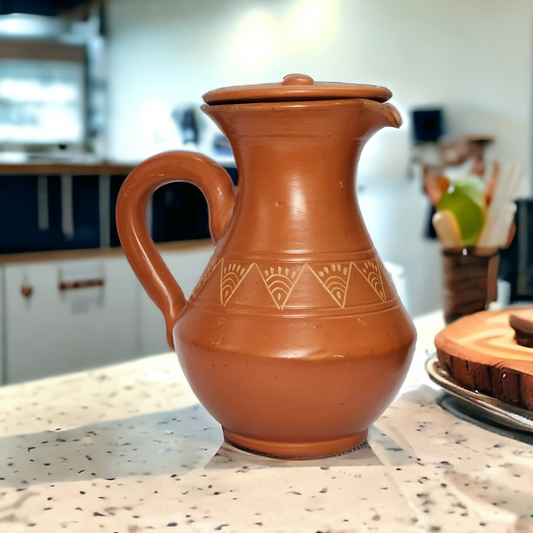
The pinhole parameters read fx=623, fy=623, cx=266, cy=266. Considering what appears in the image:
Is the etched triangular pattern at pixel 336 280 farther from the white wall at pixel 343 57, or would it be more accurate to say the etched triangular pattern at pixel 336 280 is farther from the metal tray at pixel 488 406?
the white wall at pixel 343 57

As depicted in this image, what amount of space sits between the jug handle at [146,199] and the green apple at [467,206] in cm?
48

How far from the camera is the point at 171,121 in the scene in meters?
2.89

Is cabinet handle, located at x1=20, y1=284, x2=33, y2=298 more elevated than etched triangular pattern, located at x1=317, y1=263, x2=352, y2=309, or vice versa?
etched triangular pattern, located at x1=317, y1=263, x2=352, y2=309

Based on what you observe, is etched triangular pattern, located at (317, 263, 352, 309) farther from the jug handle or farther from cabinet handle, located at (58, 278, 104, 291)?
cabinet handle, located at (58, 278, 104, 291)

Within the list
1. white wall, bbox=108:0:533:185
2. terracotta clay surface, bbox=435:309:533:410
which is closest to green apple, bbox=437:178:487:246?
terracotta clay surface, bbox=435:309:533:410

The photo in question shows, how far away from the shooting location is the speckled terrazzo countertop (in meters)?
0.33

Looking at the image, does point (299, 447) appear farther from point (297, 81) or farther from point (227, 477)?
point (297, 81)

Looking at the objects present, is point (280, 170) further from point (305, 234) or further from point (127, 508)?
point (127, 508)

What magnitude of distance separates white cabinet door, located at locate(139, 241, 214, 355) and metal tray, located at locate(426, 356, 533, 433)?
1.43 metres

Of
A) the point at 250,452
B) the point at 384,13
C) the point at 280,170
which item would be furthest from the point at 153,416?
the point at 384,13

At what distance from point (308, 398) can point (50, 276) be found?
1448 millimetres

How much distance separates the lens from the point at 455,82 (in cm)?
204

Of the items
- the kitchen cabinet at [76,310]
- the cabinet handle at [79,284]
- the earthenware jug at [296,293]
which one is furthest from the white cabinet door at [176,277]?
the earthenware jug at [296,293]

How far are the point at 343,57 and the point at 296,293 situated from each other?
220 cm
